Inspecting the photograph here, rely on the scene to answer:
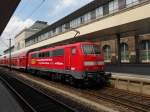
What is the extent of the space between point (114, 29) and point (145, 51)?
15.8 metres

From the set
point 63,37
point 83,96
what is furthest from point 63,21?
point 83,96

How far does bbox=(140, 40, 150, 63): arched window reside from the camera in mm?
38438

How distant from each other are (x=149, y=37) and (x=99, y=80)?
2226 cm

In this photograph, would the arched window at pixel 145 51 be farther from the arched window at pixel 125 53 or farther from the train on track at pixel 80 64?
the train on track at pixel 80 64

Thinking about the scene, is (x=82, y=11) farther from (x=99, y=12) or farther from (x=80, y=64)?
(x=80, y=64)

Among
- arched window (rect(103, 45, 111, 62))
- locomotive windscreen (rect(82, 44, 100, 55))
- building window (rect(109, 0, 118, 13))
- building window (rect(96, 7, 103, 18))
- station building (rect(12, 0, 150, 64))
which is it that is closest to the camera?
locomotive windscreen (rect(82, 44, 100, 55))

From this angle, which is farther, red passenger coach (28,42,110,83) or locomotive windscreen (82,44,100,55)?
locomotive windscreen (82,44,100,55)

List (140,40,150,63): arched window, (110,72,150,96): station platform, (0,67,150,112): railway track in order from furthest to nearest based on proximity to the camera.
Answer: (140,40,150,63): arched window < (110,72,150,96): station platform < (0,67,150,112): railway track

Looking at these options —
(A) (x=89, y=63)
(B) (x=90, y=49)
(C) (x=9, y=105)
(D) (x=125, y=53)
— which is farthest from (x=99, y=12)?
(C) (x=9, y=105)

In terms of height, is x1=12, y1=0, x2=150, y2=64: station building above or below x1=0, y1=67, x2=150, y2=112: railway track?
above

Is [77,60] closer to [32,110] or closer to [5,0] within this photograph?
[32,110]

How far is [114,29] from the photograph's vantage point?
84.6 feet

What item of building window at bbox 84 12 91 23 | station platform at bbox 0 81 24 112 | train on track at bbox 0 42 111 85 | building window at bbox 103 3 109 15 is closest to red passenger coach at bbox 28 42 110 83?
train on track at bbox 0 42 111 85

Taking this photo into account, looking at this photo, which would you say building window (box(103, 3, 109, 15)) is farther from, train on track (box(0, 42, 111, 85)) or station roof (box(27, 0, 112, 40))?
train on track (box(0, 42, 111, 85))
